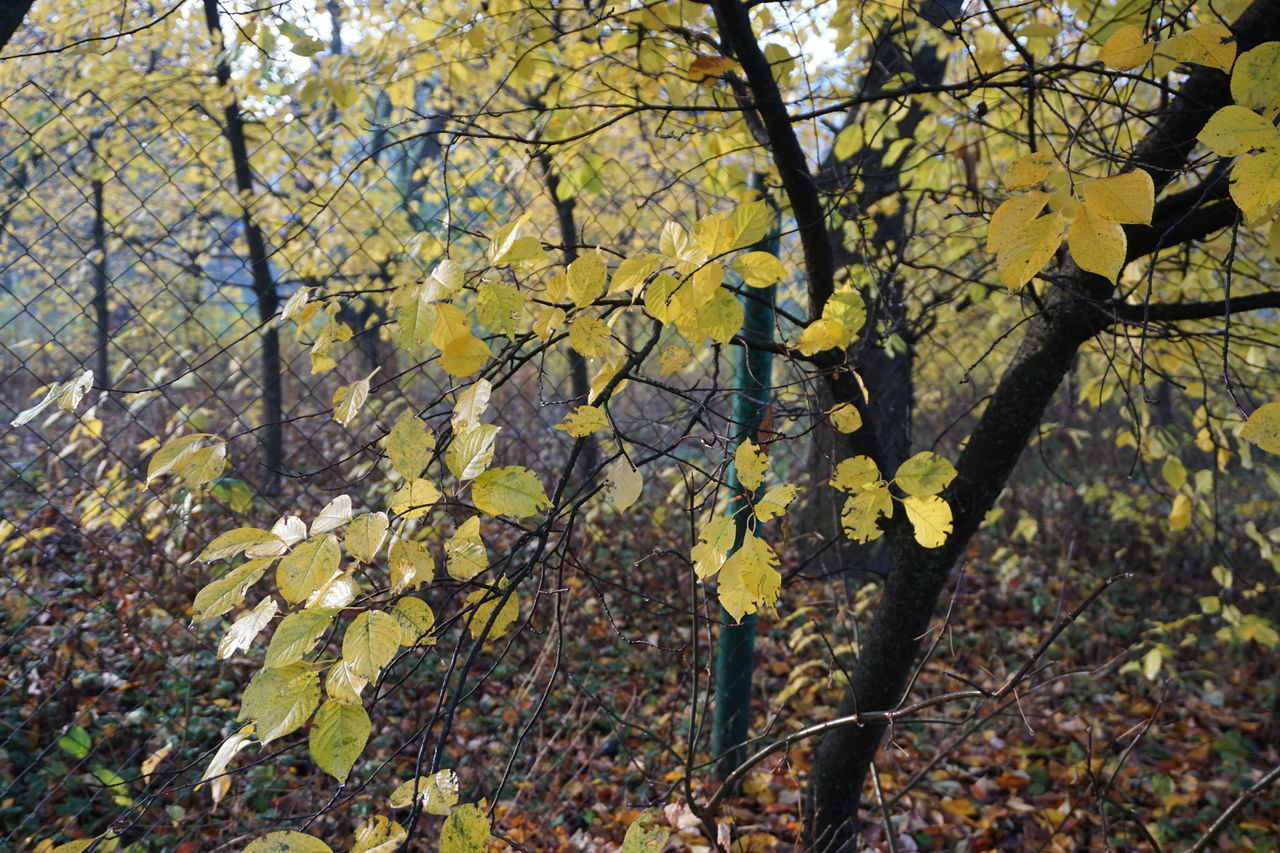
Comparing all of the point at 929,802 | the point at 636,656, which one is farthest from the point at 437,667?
the point at 929,802

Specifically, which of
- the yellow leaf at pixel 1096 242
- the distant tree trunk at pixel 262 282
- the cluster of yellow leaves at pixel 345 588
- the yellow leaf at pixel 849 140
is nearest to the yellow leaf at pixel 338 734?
the cluster of yellow leaves at pixel 345 588

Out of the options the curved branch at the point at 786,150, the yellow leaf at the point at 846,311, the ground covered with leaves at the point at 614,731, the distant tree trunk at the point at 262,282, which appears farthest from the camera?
the distant tree trunk at the point at 262,282

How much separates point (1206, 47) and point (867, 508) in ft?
2.46

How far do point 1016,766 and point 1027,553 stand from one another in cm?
302

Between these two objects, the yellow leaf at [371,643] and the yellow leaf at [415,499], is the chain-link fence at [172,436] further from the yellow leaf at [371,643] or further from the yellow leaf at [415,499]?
the yellow leaf at [371,643]

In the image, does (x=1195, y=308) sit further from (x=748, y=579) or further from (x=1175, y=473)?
(x=748, y=579)

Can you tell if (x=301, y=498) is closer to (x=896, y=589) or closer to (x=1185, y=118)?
(x=896, y=589)

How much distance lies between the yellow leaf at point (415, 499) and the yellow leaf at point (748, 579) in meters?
0.36

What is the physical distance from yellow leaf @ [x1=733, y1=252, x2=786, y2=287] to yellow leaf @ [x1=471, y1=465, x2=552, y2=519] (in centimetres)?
36

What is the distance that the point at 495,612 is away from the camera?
957 mm

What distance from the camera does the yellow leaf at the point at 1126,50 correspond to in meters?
0.99

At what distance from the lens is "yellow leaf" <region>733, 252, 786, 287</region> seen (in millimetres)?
980

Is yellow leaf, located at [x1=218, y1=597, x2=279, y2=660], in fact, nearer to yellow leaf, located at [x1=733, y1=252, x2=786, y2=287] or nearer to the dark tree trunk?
yellow leaf, located at [x1=733, y1=252, x2=786, y2=287]

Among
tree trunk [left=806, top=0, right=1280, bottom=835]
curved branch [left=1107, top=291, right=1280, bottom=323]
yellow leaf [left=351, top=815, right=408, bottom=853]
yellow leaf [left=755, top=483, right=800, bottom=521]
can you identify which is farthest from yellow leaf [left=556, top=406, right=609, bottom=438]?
curved branch [left=1107, top=291, right=1280, bottom=323]
